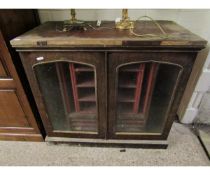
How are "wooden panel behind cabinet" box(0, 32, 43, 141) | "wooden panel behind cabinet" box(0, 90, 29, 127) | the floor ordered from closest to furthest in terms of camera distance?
"wooden panel behind cabinet" box(0, 32, 43, 141) < "wooden panel behind cabinet" box(0, 90, 29, 127) < the floor

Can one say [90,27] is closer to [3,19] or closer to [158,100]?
[3,19]

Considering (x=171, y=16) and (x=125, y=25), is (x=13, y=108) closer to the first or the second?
(x=125, y=25)

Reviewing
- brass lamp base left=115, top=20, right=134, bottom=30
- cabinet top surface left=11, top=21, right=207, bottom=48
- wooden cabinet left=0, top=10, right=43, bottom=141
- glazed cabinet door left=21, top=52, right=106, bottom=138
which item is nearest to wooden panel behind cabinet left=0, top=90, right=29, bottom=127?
wooden cabinet left=0, top=10, right=43, bottom=141

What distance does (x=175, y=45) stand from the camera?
2.39ft

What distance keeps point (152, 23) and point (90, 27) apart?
0.37m

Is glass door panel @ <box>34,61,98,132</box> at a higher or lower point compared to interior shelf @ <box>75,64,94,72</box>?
lower

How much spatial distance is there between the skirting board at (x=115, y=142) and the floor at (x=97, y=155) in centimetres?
4

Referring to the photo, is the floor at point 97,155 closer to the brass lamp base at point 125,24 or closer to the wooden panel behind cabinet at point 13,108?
the wooden panel behind cabinet at point 13,108

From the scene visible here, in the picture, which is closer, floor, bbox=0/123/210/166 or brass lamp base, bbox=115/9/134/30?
brass lamp base, bbox=115/9/134/30

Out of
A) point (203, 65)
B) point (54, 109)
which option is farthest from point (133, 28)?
point (54, 109)

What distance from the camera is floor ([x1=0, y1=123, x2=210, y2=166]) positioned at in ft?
3.76

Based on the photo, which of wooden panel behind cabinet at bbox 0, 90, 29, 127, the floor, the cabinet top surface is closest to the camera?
the cabinet top surface

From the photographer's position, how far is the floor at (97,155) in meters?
1.15

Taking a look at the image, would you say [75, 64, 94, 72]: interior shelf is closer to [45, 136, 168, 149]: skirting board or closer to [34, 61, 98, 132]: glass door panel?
[34, 61, 98, 132]: glass door panel
